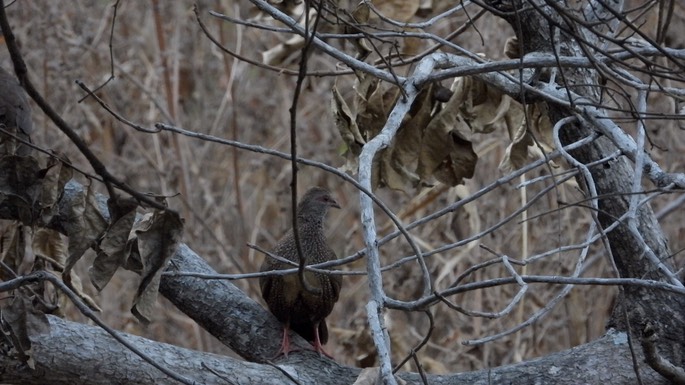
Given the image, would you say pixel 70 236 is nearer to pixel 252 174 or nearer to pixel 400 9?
pixel 400 9

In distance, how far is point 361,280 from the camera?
7.12m

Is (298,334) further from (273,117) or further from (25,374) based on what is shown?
(273,117)

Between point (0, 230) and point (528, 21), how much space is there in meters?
2.22

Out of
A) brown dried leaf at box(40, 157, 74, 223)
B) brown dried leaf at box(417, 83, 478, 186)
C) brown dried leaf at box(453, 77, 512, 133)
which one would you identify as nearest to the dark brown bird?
brown dried leaf at box(417, 83, 478, 186)

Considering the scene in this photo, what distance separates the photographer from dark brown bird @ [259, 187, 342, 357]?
4152mm

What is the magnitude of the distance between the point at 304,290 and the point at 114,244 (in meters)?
1.27

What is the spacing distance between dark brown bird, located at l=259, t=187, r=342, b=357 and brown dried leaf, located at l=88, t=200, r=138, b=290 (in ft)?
3.55

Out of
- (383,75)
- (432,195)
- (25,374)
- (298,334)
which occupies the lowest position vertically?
(25,374)

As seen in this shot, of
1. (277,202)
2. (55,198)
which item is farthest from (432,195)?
(55,198)

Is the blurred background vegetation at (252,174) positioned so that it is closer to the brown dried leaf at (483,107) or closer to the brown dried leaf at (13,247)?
the brown dried leaf at (483,107)

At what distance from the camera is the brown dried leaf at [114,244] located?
284 centimetres

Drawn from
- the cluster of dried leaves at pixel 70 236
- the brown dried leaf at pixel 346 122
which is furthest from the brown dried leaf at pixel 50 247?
the brown dried leaf at pixel 346 122

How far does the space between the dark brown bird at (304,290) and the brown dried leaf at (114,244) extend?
108 cm

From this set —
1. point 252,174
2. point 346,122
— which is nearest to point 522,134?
point 346,122
